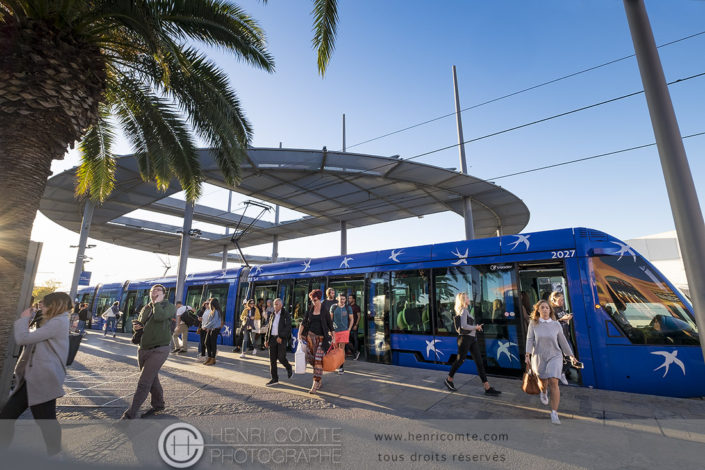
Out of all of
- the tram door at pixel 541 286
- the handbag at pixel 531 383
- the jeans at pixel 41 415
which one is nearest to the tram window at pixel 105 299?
the jeans at pixel 41 415

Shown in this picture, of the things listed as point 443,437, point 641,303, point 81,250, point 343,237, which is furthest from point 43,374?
point 343,237

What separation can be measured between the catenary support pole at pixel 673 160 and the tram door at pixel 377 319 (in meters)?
5.75

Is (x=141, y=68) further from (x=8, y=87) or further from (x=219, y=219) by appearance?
(x=219, y=219)

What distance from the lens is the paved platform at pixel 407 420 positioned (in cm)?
332

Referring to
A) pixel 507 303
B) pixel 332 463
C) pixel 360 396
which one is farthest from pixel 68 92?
pixel 507 303

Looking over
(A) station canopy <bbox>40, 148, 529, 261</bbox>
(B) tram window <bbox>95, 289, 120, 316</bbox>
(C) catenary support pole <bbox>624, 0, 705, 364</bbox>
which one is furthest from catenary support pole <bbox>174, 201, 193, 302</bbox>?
(C) catenary support pole <bbox>624, 0, 705, 364</bbox>

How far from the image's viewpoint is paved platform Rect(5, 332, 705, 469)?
3.32 meters

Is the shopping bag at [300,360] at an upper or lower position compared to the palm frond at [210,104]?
lower

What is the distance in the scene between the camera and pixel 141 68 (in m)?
6.34

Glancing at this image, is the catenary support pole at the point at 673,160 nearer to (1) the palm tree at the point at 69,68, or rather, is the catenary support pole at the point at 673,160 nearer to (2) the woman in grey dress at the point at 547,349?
(2) the woman in grey dress at the point at 547,349

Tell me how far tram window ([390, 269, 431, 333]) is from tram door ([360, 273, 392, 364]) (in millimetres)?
223

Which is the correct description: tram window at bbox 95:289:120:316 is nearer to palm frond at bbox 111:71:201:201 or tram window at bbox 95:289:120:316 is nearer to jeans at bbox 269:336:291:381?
palm frond at bbox 111:71:201:201

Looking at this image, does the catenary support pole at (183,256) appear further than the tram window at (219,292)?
Yes

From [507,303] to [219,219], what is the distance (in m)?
20.5
